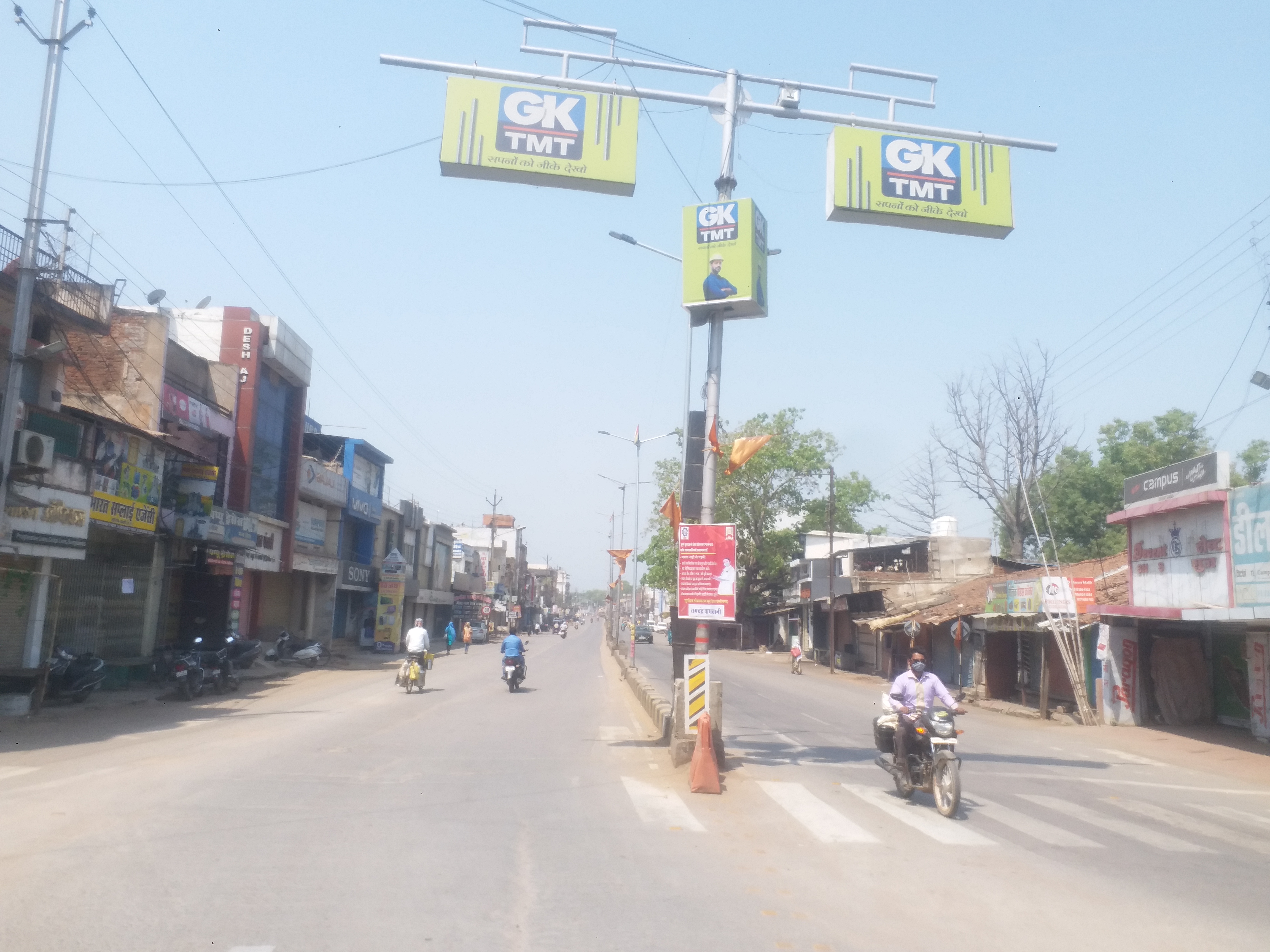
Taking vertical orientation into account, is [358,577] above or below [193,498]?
below

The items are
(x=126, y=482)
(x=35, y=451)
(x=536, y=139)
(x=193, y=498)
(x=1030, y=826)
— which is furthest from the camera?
(x=193, y=498)

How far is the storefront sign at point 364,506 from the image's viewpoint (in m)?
44.2

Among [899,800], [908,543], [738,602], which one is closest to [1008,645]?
[908,543]

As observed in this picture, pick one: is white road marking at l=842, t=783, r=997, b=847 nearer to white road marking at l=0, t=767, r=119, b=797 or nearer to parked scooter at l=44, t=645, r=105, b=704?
white road marking at l=0, t=767, r=119, b=797

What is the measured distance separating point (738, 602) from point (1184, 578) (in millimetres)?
49887

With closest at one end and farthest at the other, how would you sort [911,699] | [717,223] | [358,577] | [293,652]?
[911,699]
[717,223]
[293,652]
[358,577]

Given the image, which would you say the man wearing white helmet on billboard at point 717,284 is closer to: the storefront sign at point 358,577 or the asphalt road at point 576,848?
the asphalt road at point 576,848

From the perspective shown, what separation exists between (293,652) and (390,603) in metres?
10.3

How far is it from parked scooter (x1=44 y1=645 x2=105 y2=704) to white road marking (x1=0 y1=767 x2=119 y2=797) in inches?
315

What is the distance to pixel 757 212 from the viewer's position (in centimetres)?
1345

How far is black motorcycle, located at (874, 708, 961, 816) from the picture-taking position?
10.2 metres

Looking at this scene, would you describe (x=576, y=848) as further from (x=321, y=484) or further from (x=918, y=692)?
(x=321, y=484)

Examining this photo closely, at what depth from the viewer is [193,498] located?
83.1 feet

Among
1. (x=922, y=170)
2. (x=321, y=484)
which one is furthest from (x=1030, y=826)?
(x=321, y=484)
